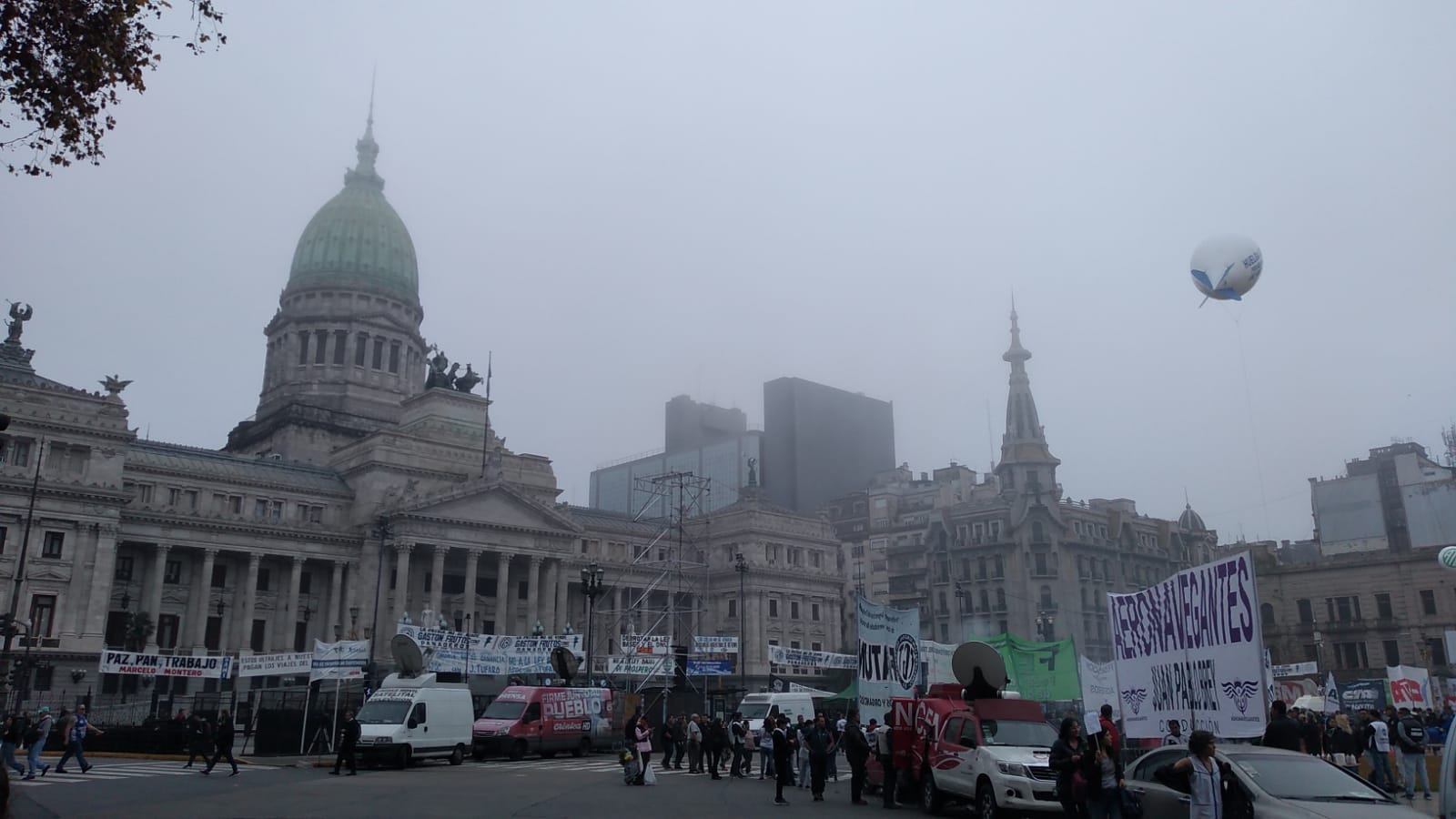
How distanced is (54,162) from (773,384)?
454ft

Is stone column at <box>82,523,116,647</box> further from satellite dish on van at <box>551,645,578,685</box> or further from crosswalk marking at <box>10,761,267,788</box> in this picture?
satellite dish on van at <box>551,645,578,685</box>

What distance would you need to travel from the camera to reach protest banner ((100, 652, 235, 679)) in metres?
40.7

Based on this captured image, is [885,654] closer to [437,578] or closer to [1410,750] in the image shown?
[1410,750]

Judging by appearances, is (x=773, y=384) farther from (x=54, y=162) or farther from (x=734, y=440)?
(x=54, y=162)

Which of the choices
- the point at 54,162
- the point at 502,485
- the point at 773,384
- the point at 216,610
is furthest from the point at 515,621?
the point at 773,384

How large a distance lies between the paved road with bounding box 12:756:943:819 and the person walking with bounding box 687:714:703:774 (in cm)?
115

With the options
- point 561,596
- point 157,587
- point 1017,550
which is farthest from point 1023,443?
point 157,587

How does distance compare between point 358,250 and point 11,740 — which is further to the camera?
point 358,250

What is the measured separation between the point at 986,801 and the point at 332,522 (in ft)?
193

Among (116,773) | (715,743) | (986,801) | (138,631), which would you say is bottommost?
(116,773)

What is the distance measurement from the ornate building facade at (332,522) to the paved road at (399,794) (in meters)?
30.1

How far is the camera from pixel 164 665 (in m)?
41.2

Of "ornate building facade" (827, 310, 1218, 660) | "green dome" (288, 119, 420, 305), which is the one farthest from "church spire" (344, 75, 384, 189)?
"ornate building facade" (827, 310, 1218, 660)

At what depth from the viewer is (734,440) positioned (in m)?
156
